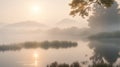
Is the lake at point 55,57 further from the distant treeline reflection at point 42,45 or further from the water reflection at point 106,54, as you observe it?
the distant treeline reflection at point 42,45

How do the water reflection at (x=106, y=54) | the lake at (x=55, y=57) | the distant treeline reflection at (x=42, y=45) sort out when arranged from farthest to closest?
the distant treeline reflection at (x=42, y=45)
the water reflection at (x=106, y=54)
the lake at (x=55, y=57)

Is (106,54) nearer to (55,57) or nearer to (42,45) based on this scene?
(55,57)

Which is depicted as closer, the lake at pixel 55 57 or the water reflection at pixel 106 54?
the lake at pixel 55 57

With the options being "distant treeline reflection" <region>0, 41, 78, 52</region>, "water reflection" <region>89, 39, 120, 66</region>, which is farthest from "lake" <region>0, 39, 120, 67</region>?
"distant treeline reflection" <region>0, 41, 78, 52</region>

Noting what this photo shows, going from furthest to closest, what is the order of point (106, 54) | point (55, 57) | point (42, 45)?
point (42, 45)
point (106, 54)
point (55, 57)

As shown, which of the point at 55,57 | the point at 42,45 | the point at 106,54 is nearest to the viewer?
the point at 55,57

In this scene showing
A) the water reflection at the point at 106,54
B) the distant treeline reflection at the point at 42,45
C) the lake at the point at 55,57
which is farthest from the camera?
the distant treeline reflection at the point at 42,45

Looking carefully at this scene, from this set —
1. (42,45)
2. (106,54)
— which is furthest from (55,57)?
(42,45)

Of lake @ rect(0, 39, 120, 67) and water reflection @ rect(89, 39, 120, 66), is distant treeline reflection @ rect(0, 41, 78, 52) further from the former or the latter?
water reflection @ rect(89, 39, 120, 66)

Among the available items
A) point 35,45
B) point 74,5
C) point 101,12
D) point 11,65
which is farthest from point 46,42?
point 101,12

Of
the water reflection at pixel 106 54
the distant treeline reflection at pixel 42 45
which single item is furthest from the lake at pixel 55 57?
the distant treeline reflection at pixel 42 45

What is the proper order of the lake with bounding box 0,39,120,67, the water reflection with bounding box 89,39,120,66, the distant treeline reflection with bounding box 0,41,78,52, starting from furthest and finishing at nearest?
the distant treeline reflection with bounding box 0,41,78,52, the water reflection with bounding box 89,39,120,66, the lake with bounding box 0,39,120,67

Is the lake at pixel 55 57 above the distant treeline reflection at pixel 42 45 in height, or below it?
below

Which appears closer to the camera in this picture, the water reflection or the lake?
the lake
